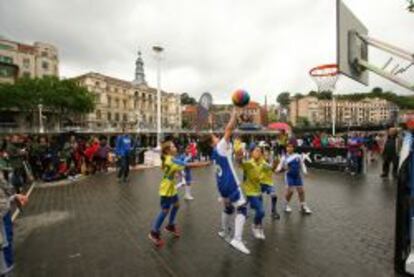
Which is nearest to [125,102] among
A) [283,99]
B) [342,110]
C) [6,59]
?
[6,59]

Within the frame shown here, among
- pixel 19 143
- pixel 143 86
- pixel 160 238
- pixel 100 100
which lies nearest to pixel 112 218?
pixel 160 238

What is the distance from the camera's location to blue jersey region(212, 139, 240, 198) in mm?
4984

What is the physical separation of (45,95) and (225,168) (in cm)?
5421

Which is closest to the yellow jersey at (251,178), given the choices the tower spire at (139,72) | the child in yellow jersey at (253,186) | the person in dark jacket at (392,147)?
the child in yellow jersey at (253,186)

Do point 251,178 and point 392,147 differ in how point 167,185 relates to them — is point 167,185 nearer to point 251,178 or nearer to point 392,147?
point 251,178

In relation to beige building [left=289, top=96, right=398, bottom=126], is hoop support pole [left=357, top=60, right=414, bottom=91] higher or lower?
lower

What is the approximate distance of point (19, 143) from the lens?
43.7 feet

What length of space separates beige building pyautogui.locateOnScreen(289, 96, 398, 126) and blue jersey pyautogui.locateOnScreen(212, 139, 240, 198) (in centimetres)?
12971

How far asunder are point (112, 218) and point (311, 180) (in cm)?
883

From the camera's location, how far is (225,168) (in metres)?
5.03

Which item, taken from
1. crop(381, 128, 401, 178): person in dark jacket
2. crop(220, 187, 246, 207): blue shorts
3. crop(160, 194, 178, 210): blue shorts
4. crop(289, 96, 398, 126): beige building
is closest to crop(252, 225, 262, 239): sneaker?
crop(220, 187, 246, 207): blue shorts

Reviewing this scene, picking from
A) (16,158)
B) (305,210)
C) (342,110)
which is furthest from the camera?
(342,110)

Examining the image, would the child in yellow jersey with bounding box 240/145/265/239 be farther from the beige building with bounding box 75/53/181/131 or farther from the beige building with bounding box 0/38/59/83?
the beige building with bounding box 75/53/181/131

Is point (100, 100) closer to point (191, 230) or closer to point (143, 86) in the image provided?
point (143, 86)
